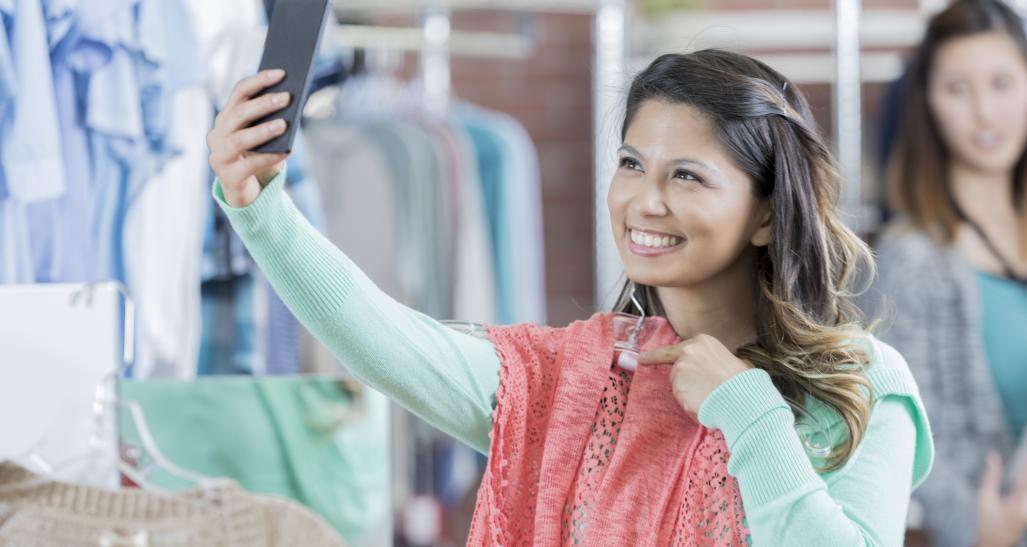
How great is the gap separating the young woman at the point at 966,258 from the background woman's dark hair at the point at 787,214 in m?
1.23

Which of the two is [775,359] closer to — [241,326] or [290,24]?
[290,24]

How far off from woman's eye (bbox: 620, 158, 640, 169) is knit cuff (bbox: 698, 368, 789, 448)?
25 cm

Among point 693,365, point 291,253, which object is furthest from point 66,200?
point 693,365

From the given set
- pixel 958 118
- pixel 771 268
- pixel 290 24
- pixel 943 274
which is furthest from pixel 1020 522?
pixel 290 24

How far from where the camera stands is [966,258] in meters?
2.74

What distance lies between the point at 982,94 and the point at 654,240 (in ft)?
5.46

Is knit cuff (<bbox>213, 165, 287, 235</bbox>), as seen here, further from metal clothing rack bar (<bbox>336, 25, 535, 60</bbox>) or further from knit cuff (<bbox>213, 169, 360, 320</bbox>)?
metal clothing rack bar (<bbox>336, 25, 535, 60</bbox>)

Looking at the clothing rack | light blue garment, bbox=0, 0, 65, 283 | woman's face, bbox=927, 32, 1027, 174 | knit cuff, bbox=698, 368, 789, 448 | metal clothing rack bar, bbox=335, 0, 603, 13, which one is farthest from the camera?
the clothing rack

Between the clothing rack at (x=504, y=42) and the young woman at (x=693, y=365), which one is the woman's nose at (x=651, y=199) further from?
the clothing rack at (x=504, y=42)

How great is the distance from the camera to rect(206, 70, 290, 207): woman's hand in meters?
1.21

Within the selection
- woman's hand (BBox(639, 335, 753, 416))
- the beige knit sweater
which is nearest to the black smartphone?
the beige knit sweater

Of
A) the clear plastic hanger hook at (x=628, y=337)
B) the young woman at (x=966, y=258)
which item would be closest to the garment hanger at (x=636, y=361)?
the clear plastic hanger hook at (x=628, y=337)

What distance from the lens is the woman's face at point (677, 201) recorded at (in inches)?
54.6

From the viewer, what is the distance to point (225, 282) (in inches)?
105
